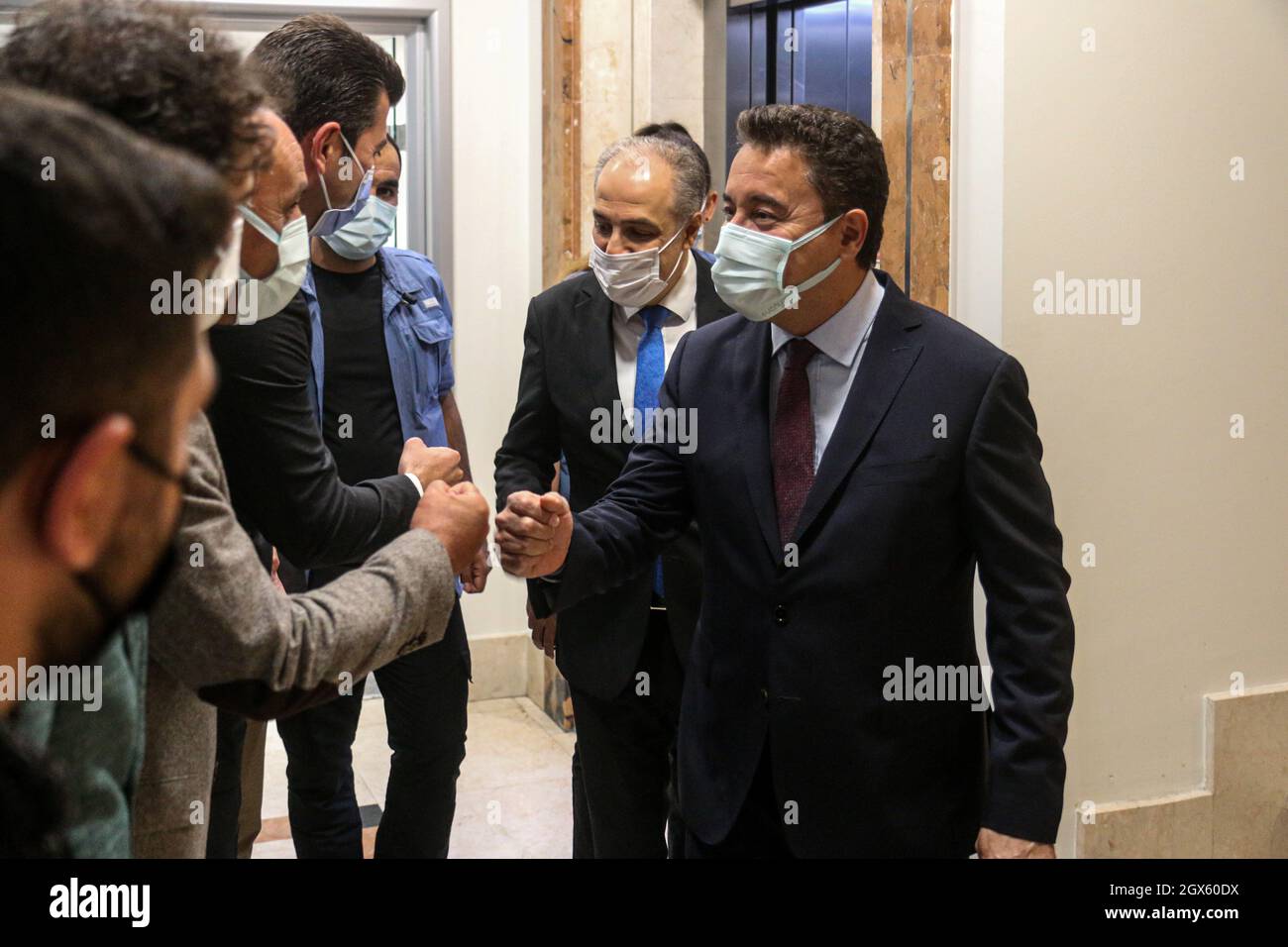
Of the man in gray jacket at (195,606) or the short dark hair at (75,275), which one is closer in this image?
the short dark hair at (75,275)

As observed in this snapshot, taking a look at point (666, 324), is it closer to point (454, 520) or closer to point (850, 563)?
point (850, 563)

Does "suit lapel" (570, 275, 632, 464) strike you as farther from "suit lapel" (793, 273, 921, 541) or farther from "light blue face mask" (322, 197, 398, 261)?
"suit lapel" (793, 273, 921, 541)

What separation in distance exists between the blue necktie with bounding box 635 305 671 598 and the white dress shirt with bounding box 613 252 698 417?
1cm

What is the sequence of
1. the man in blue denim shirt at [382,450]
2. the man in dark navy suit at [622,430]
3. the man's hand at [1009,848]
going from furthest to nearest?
the man in blue denim shirt at [382,450], the man in dark navy suit at [622,430], the man's hand at [1009,848]

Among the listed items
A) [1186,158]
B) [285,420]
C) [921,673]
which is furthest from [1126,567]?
[285,420]

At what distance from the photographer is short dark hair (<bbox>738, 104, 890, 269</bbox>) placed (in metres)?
2.24

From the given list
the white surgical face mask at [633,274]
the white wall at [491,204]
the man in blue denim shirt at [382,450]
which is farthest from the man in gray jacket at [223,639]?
the white wall at [491,204]

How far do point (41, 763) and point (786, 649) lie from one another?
1.34 meters

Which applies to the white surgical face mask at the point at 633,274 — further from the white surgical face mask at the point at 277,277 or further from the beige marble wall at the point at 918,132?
the white surgical face mask at the point at 277,277

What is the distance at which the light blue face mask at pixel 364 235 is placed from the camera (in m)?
3.21

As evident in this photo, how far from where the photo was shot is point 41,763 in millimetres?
865

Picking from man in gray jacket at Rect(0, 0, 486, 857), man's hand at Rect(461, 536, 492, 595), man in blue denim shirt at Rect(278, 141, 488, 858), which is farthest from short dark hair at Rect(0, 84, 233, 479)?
man in blue denim shirt at Rect(278, 141, 488, 858)

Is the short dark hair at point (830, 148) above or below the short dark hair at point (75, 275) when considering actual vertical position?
above
